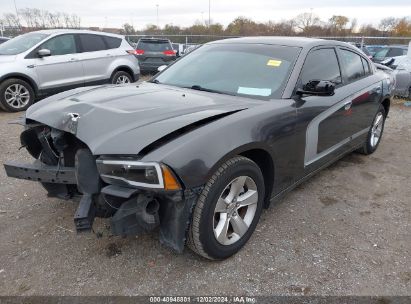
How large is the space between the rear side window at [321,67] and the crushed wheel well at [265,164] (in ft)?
2.99

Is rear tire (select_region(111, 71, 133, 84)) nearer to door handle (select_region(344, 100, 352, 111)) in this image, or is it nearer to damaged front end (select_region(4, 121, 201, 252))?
door handle (select_region(344, 100, 352, 111))

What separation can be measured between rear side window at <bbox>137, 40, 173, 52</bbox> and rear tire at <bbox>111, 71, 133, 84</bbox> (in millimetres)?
3878

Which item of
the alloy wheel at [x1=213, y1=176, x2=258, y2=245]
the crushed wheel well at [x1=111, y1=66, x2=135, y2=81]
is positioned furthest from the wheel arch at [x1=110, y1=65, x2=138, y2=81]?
the alloy wheel at [x1=213, y1=176, x2=258, y2=245]

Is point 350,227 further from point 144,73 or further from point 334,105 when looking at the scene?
point 144,73

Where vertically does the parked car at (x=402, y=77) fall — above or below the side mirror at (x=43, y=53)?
below

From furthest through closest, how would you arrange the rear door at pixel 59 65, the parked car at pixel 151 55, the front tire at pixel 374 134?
the parked car at pixel 151 55
the rear door at pixel 59 65
the front tire at pixel 374 134

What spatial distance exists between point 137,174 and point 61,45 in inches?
276

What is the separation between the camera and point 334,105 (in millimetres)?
3717

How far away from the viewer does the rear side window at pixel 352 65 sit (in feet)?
13.8

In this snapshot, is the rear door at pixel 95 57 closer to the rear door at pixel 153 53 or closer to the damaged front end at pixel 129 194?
the rear door at pixel 153 53

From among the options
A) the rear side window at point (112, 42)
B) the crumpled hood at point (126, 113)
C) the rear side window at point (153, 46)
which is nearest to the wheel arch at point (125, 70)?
the rear side window at point (112, 42)

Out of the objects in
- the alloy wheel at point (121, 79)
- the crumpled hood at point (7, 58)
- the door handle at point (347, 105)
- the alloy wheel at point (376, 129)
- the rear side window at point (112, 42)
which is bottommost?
the alloy wheel at point (376, 129)

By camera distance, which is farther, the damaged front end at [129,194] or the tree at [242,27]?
the tree at [242,27]

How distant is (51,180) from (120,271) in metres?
0.85
